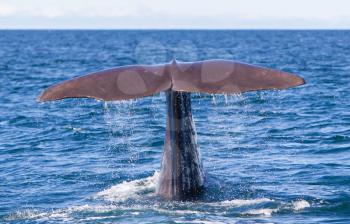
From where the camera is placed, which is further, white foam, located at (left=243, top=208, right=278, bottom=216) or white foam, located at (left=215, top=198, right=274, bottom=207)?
white foam, located at (left=215, top=198, right=274, bottom=207)

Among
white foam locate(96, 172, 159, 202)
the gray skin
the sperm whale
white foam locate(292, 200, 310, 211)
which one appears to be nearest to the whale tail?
the sperm whale

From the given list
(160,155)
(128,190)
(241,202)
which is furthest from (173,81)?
(160,155)

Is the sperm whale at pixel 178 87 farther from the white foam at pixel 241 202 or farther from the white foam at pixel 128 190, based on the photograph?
the white foam at pixel 128 190

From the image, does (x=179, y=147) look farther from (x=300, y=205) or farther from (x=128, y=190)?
(x=128, y=190)

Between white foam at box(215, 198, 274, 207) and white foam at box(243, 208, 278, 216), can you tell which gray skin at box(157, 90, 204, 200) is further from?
white foam at box(243, 208, 278, 216)

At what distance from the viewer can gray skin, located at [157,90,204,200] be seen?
9367 mm

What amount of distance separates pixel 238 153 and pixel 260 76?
6433 millimetres

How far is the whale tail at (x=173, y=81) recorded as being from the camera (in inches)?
314

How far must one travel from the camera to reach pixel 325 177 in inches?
478

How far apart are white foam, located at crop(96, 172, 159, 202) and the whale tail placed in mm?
2597

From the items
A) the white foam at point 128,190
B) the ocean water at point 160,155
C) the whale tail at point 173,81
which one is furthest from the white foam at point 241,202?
the whale tail at point 173,81

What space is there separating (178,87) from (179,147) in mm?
1363

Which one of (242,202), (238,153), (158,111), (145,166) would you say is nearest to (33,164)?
(145,166)

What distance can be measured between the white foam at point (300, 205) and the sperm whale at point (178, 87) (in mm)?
1387
